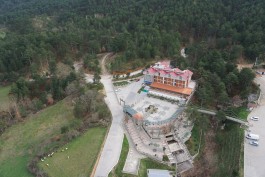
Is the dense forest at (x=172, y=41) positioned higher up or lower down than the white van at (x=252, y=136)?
higher up

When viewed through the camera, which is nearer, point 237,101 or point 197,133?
point 197,133

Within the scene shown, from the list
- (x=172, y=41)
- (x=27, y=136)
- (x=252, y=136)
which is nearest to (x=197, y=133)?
(x=252, y=136)

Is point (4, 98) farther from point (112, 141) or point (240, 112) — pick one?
point (240, 112)

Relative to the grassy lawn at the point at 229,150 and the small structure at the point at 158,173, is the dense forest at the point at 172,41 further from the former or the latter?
the small structure at the point at 158,173

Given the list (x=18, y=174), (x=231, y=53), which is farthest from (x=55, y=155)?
(x=231, y=53)

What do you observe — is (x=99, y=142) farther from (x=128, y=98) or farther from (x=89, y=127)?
(x=128, y=98)

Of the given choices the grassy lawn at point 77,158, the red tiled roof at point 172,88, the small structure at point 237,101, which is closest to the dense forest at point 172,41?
the small structure at point 237,101
